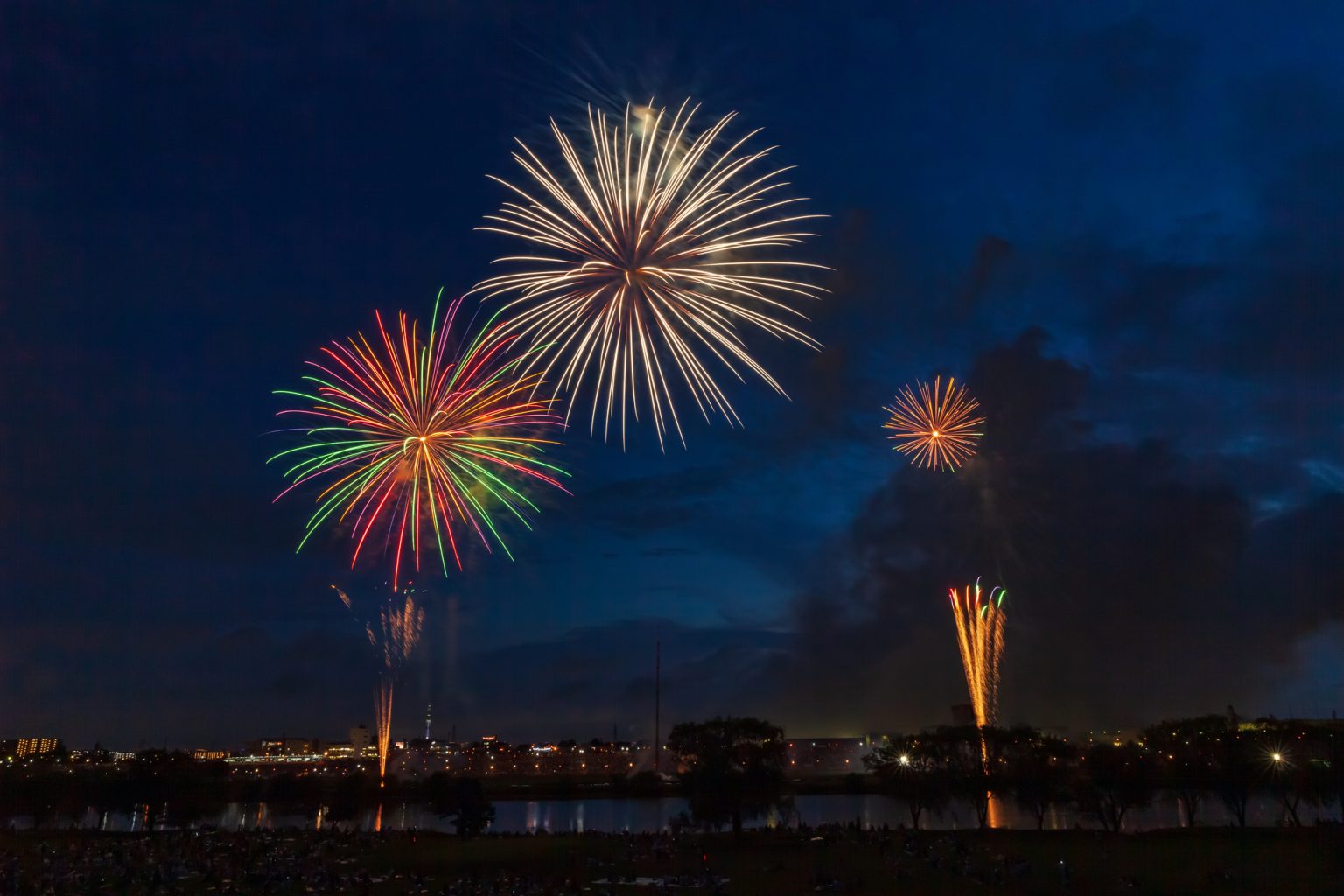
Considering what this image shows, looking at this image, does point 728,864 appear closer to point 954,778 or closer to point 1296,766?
point 954,778

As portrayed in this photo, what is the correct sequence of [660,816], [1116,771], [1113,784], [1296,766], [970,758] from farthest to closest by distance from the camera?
1. [660,816]
2. [970,758]
3. [1296,766]
4. [1116,771]
5. [1113,784]

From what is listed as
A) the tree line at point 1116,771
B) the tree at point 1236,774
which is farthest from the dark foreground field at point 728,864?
the tree at point 1236,774

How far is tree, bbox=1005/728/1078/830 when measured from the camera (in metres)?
64.7

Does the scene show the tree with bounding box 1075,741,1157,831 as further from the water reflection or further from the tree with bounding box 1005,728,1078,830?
the water reflection

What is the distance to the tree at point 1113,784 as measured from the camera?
61.2 meters

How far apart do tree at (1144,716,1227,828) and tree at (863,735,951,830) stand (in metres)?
15.6

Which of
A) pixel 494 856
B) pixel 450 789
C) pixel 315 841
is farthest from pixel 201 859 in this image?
pixel 450 789

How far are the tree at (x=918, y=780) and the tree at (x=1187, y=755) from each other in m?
15.6

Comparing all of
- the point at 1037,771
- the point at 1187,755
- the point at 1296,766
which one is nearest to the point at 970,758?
the point at 1037,771

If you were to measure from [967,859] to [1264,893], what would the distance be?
35.2 feet

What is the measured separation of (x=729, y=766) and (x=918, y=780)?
54.1ft

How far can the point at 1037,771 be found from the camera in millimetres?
66375

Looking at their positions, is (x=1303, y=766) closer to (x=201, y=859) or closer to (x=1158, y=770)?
(x=1158, y=770)

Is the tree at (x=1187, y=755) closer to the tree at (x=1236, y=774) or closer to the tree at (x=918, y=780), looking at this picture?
the tree at (x=1236, y=774)
